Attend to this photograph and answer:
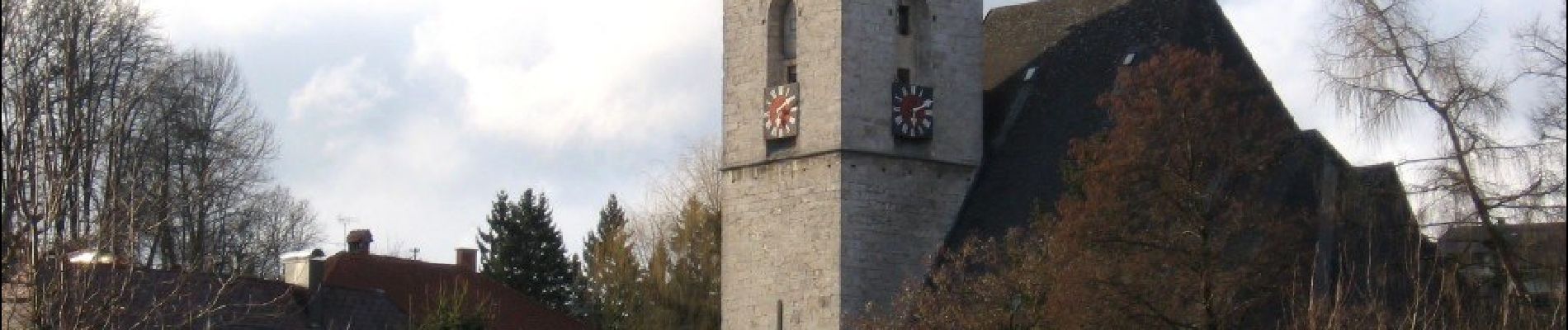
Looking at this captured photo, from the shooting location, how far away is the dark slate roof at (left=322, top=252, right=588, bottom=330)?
51.9m

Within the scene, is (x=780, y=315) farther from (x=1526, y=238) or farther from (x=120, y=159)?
(x=1526, y=238)

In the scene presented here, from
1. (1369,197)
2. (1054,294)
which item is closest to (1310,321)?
(1369,197)

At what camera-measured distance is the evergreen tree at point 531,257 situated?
2547 inches

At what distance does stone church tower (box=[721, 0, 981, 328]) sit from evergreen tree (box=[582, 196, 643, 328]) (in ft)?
50.6

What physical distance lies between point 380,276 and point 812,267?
1306 cm

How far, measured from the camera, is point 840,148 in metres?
42.5

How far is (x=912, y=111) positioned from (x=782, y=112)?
190 cm

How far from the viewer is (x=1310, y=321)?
91.2 ft

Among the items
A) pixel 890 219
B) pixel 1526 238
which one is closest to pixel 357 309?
pixel 890 219

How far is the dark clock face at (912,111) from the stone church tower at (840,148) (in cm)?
2

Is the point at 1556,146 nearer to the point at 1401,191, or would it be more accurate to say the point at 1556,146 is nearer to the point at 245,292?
the point at 1401,191

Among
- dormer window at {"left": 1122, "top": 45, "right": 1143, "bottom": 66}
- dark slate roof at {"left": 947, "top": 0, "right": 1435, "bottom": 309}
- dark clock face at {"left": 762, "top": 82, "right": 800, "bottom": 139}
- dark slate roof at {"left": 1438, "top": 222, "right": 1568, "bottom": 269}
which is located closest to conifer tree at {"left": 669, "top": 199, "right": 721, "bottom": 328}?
dark slate roof at {"left": 947, "top": 0, "right": 1435, "bottom": 309}

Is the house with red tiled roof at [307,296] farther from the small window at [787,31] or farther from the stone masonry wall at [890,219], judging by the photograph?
the small window at [787,31]

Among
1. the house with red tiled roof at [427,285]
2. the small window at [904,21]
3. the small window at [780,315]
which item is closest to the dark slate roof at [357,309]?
the house with red tiled roof at [427,285]
